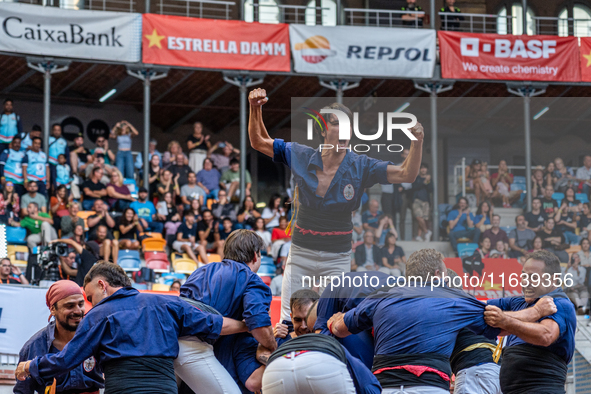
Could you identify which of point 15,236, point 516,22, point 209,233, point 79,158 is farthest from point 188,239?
point 516,22

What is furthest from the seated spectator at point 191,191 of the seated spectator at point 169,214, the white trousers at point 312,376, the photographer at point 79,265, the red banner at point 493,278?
the white trousers at point 312,376

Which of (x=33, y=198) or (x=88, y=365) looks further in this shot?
(x=33, y=198)

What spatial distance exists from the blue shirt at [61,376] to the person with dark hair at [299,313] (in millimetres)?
1296

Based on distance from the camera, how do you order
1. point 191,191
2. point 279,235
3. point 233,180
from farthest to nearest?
point 233,180 → point 191,191 → point 279,235

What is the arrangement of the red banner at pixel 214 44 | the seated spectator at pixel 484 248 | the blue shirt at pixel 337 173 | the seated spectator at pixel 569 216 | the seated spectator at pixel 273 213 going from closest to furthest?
1. the blue shirt at pixel 337 173
2. the seated spectator at pixel 484 248
3. the seated spectator at pixel 569 216
4. the seated spectator at pixel 273 213
5. the red banner at pixel 214 44

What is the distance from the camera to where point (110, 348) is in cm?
425

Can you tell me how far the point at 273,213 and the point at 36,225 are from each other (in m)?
4.92

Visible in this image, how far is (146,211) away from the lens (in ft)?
48.7

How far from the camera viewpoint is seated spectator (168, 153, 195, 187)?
16141 millimetres

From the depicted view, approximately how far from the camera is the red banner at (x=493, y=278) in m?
6.04

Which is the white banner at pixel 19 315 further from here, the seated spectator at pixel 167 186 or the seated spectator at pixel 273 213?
the seated spectator at pixel 273 213

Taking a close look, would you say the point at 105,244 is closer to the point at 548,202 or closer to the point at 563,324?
the point at 548,202

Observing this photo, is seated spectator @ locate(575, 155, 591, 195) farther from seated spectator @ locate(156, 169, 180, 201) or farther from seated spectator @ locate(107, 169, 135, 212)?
seated spectator @ locate(156, 169, 180, 201)

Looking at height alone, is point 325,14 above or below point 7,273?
above
